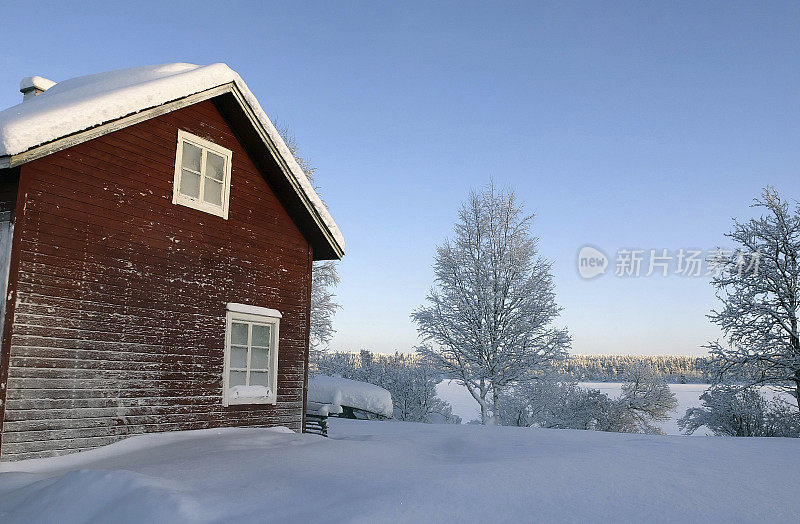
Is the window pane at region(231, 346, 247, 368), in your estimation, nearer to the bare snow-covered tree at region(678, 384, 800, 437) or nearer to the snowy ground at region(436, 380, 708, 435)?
the snowy ground at region(436, 380, 708, 435)

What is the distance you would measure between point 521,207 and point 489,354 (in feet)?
20.9

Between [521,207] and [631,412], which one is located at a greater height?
[521,207]

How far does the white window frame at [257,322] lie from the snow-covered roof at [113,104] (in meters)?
2.09

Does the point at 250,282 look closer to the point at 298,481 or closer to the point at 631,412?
the point at 298,481

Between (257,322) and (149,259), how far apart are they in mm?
2449

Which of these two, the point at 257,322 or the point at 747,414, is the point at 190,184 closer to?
the point at 257,322

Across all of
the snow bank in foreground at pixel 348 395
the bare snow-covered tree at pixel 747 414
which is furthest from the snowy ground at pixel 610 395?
the bare snow-covered tree at pixel 747 414

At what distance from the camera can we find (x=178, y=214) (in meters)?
9.84

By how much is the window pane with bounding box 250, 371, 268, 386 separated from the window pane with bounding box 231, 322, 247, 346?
2.05ft

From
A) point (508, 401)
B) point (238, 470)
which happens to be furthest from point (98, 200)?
point (508, 401)

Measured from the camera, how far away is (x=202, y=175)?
10336 mm

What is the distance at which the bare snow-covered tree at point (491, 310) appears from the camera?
22.9 m

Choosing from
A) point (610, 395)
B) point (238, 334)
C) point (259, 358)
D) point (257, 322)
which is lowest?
point (610, 395)

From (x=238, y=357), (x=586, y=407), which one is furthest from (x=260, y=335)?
(x=586, y=407)
